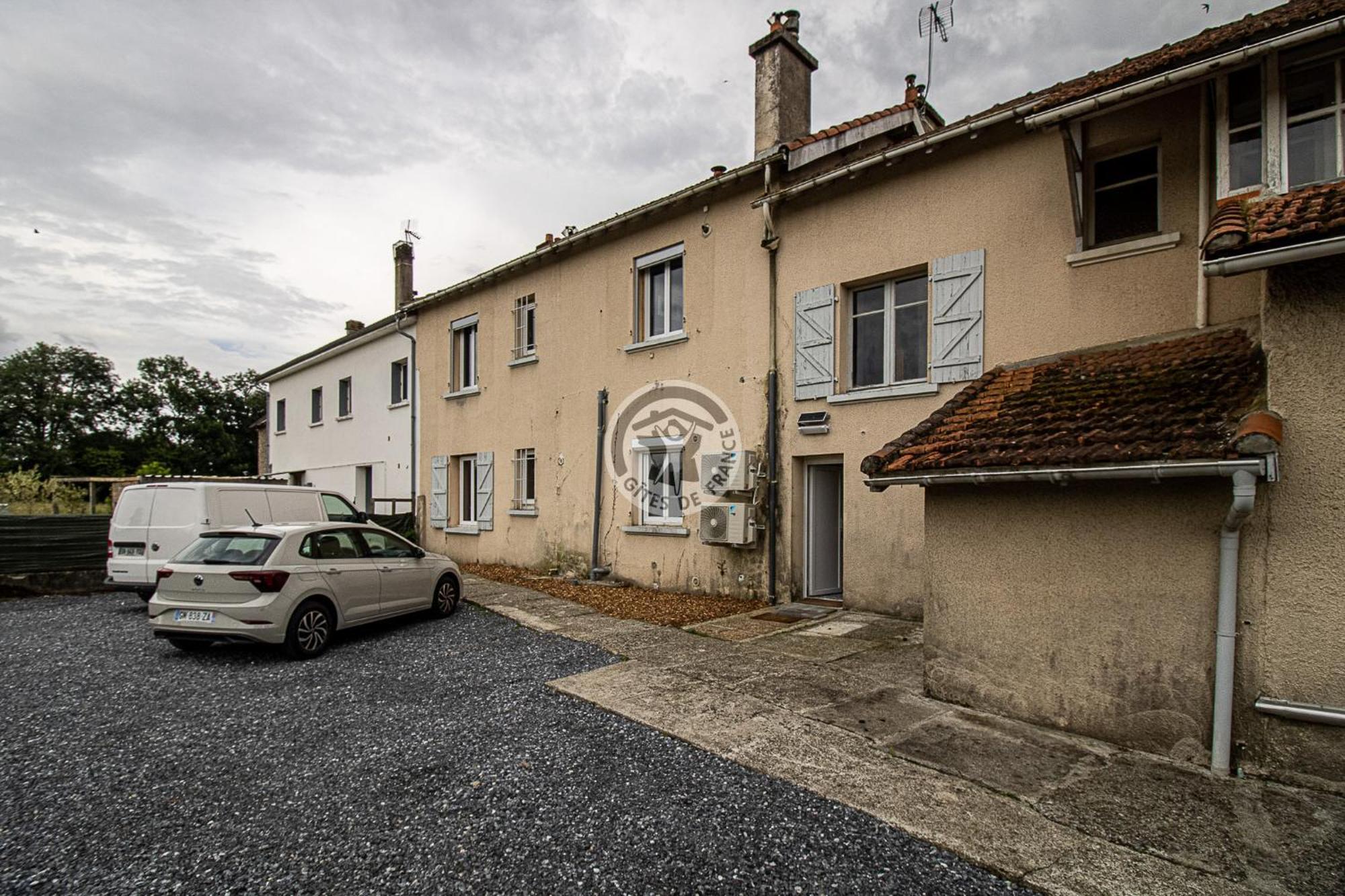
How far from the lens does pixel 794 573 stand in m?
9.23

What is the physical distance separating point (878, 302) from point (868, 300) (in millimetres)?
146

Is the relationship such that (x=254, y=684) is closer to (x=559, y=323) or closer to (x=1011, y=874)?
(x=1011, y=874)

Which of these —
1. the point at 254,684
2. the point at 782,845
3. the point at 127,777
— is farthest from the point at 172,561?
the point at 782,845

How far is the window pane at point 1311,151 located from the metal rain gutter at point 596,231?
5.65 meters

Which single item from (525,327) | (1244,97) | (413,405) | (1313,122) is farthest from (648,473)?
(1313,122)

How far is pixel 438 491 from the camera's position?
15883mm

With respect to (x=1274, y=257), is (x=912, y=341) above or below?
above

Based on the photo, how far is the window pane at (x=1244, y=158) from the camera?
5219 millimetres

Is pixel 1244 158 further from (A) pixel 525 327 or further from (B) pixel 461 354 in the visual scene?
(B) pixel 461 354

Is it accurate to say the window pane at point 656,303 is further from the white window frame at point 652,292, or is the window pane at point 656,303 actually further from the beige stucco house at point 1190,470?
the beige stucco house at point 1190,470

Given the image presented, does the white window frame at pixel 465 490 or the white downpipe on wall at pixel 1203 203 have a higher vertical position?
the white downpipe on wall at pixel 1203 203

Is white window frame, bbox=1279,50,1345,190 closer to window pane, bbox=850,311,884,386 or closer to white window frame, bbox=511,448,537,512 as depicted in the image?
window pane, bbox=850,311,884,386

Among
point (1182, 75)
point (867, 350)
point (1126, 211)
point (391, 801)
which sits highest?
point (1182, 75)

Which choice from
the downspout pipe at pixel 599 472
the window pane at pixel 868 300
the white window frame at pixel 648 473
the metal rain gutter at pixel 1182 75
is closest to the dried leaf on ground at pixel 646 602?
the downspout pipe at pixel 599 472
